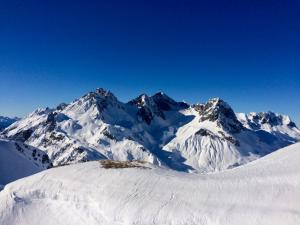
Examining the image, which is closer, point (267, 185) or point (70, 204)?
point (267, 185)

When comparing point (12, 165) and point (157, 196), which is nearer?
point (157, 196)

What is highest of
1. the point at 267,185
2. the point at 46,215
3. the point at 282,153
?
the point at 282,153

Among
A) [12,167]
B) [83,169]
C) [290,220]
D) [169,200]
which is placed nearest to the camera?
[290,220]

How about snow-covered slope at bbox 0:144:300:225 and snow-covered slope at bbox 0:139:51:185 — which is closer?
snow-covered slope at bbox 0:144:300:225

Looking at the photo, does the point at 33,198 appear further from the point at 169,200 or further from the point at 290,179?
the point at 290,179

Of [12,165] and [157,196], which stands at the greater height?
[12,165]

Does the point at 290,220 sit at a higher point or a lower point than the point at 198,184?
lower

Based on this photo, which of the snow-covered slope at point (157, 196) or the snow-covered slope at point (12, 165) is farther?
the snow-covered slope at point (12, 165)

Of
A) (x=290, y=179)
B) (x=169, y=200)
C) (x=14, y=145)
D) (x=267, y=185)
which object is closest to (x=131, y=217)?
(x=169, y=200)
